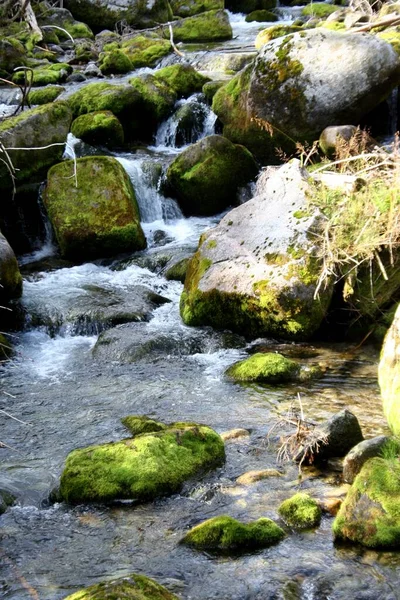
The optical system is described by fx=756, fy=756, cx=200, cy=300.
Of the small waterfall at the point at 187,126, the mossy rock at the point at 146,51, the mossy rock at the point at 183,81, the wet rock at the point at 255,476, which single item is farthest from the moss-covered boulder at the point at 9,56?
the wet rock at the point at 255,476

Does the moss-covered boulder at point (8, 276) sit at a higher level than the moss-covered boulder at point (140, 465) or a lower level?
higher

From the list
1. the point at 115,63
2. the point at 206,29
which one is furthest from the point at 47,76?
the point at 206,29

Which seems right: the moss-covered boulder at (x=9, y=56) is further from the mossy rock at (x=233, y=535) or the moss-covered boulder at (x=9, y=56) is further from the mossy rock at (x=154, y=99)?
the mossy rock at (x=233, y=535)

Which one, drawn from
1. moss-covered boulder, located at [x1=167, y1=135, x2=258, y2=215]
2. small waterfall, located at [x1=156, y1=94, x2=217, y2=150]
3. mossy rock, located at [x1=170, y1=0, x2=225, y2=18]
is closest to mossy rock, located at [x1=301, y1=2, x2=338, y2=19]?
mossy rock, located at [x1=170, y1=0, x2=225, y2=18]

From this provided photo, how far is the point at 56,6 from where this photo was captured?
86.1 feet

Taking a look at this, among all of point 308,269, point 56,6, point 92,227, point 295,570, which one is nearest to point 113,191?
point 92,227

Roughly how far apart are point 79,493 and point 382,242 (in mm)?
3909

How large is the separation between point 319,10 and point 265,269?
17.4 meters

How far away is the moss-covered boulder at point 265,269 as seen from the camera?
8.85 metres

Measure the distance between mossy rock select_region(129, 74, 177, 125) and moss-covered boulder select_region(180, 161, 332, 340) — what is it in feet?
20.8

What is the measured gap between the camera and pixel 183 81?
1697 cm

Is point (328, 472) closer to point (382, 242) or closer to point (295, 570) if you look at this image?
point (295, 570)

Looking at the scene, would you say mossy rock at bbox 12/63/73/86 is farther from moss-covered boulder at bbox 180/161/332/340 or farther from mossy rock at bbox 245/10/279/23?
moss-covered boulder at bbox 180/161/332/340

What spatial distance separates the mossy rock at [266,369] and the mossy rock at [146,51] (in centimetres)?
1429
